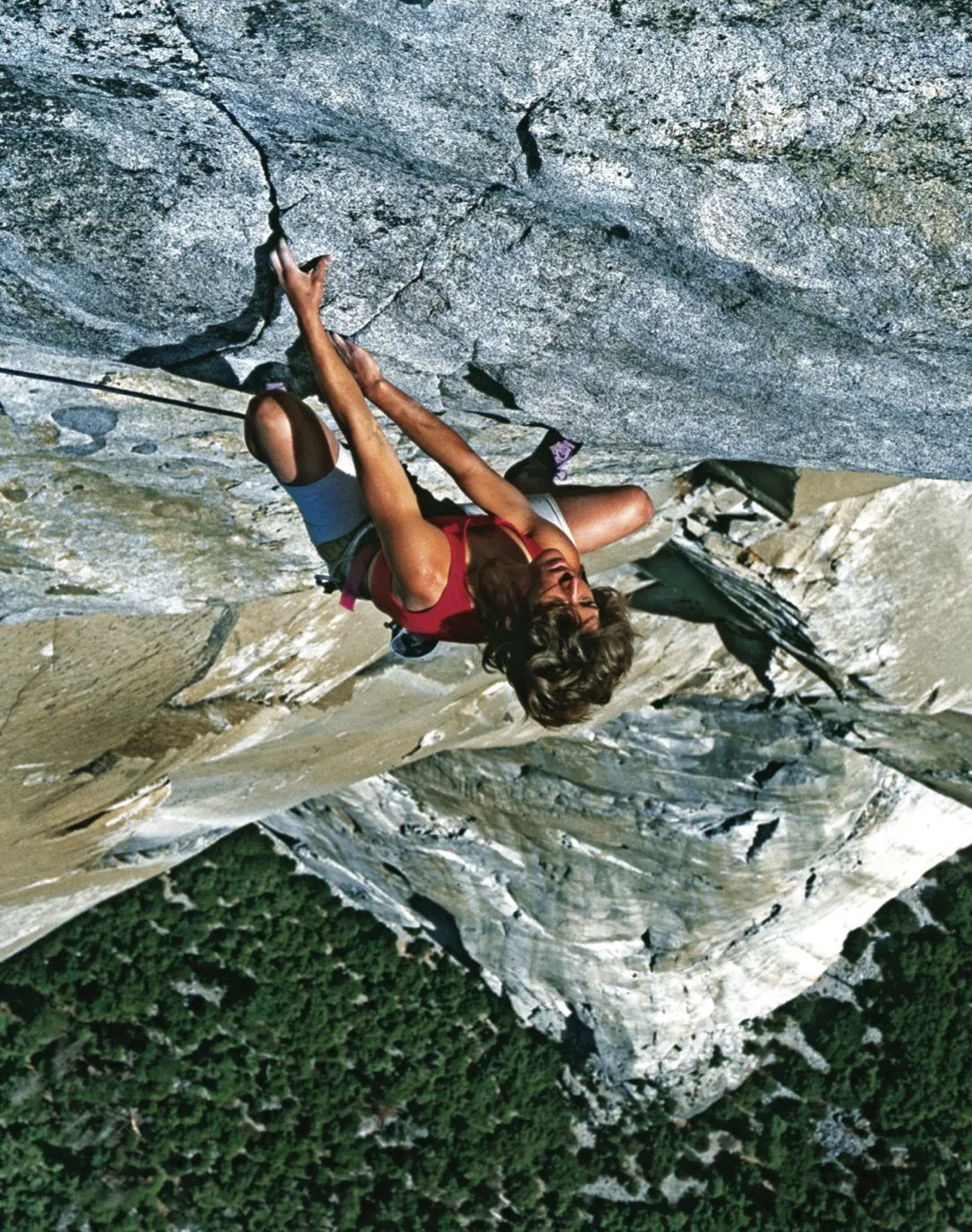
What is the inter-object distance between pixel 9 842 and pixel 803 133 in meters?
5.01

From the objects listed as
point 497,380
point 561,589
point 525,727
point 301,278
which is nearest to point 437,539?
point 561,589

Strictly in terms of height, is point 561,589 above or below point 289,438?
below

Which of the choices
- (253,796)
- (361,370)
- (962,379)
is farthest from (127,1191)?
(962,379)

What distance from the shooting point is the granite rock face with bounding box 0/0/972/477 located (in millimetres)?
2381

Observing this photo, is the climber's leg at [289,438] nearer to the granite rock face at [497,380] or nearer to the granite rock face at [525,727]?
the granite rock face at [497,380]

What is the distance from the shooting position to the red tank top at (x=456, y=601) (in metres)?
3.42

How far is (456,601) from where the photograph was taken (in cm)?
345

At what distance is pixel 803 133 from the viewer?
2.52 metres

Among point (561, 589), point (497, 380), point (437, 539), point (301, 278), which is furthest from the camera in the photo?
point (497, 380)

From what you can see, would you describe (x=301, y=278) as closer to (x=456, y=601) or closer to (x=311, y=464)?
(x=311, y=464)

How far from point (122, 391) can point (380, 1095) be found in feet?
28.0

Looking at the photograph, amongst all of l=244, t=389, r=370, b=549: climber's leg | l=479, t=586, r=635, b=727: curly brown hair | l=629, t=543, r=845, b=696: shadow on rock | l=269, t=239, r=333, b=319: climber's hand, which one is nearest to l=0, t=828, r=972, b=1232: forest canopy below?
l=629, t=543, r=845, b=696: shadow on rock

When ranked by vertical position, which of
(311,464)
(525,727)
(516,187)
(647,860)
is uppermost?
(516,187)

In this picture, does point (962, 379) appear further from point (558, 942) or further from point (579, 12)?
point (558, 942)
